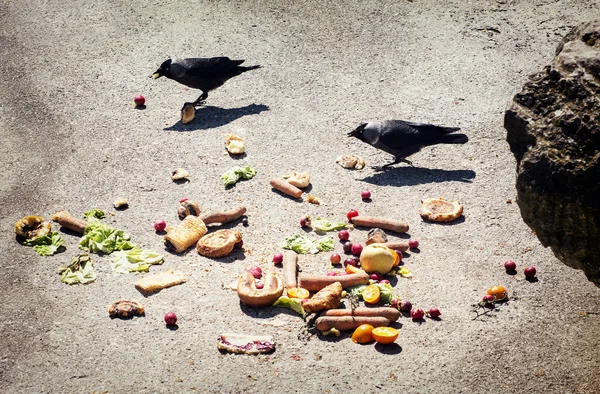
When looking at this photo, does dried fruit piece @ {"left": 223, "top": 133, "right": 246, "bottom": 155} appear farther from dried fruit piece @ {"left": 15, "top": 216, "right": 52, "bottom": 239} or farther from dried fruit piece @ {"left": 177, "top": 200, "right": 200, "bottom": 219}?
dried fruit piece @ {"left": 15, "top": 216, "right": 52, "bottom": 239}

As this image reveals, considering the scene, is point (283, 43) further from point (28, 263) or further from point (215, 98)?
point (28, 263)

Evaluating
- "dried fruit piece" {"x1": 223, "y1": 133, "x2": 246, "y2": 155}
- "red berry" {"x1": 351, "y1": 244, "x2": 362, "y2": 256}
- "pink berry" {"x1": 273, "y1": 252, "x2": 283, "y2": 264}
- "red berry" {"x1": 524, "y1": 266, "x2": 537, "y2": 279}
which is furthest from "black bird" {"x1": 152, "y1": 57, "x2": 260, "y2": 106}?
"red berry" {"x1": 524, "y1": 266, "x2": 537, "y2": 279}

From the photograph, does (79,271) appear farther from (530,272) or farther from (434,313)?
(530,272)

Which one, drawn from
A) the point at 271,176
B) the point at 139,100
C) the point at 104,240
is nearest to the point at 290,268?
the point at 104,240

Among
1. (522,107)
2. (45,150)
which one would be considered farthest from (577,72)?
(45,150)

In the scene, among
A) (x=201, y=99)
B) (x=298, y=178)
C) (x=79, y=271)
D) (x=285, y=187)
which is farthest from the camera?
(x=201, y=99)

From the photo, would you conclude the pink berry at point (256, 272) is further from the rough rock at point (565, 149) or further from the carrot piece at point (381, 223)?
the rough rock at point (565, 149)
